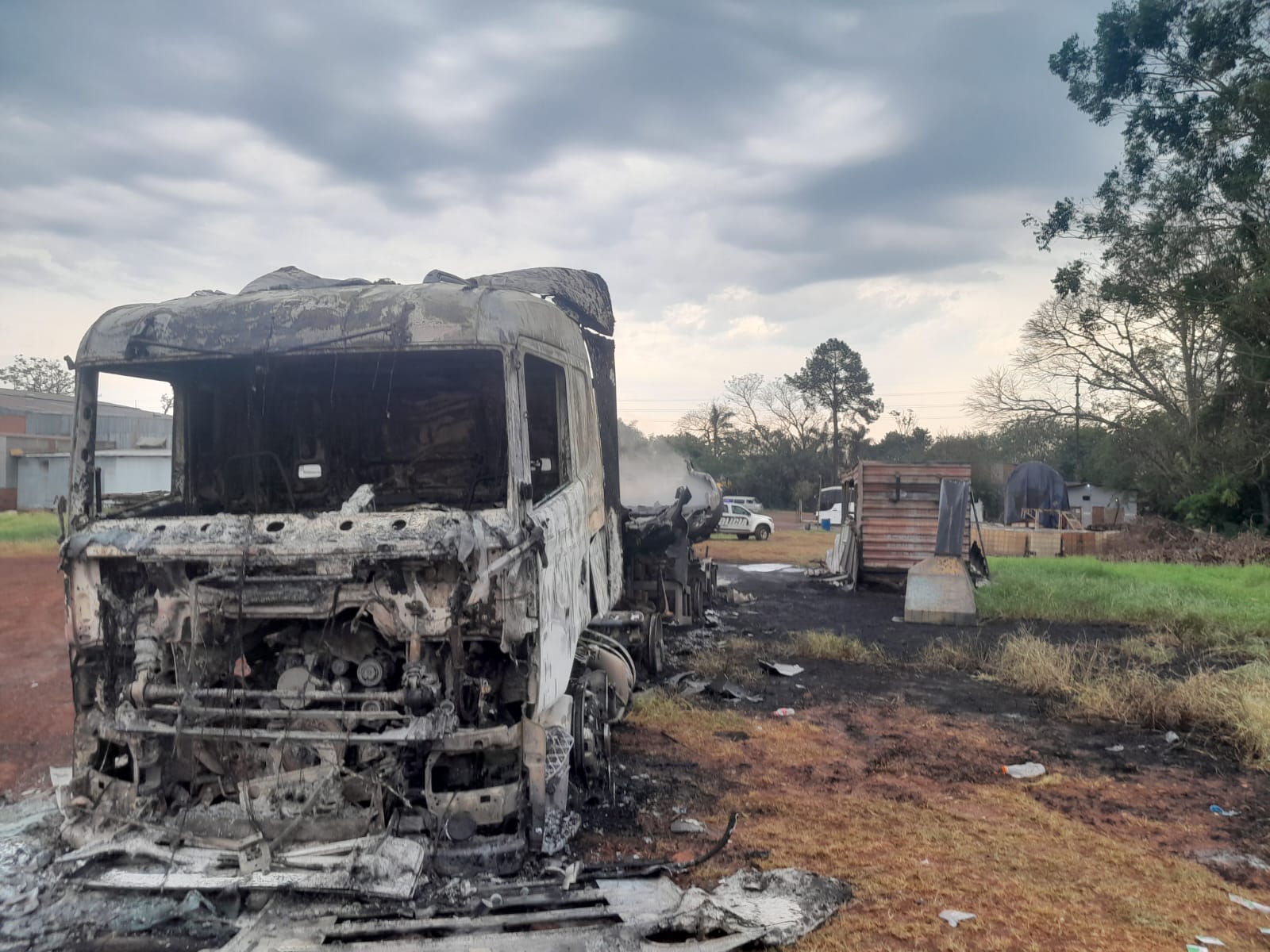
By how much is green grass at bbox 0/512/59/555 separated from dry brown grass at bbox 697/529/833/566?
51.3ft

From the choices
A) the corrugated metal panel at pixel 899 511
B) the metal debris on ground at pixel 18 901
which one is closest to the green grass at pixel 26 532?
the corrugated metal panel at pixel 899 511

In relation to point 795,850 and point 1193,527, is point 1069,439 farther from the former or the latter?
point 795,850

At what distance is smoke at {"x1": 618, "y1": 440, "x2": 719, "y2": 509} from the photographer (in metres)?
12.8

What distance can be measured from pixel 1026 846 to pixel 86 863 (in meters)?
4.47

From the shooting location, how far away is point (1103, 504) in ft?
132

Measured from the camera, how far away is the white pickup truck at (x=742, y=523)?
30391 mm

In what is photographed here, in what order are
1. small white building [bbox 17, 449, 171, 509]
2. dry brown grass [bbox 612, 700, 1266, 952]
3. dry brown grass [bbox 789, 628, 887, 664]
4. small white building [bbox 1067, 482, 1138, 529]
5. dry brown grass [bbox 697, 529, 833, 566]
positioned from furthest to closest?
small white building [bbox 1067, 482, 1138, 529] → dry brown grass [bbox 697, 529, 833, 566] → dry brown grass [bbox 789, 628, 887, 664] → small white building [bbox 17, 449, 171, 509] → dry brown grass [bbox 612, 700, 1266, 952]

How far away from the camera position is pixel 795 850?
4.89 metres

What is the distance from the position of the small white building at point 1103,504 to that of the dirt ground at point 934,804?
24865 mm

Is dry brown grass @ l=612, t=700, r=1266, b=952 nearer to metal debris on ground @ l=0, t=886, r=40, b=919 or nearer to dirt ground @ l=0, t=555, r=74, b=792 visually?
metal debris on ground @ l=0, t=886, r=40, b=919

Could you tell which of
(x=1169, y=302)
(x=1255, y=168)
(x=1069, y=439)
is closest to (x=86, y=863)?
(x=1255, y=168)

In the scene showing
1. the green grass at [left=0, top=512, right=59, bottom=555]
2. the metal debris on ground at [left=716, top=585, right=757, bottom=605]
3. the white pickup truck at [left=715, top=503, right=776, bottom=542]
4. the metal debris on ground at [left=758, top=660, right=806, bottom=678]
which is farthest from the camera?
the white pickup truck at [left=715, top=503, right=776, bottom=542]

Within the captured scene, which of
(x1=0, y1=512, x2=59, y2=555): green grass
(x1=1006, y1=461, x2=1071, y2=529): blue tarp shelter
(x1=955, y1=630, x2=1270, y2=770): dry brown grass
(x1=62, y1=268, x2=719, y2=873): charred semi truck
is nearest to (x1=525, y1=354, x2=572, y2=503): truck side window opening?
(x1=62, y1=268, x2=719, y2=873): charred semi truck

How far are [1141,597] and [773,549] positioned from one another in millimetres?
13737
